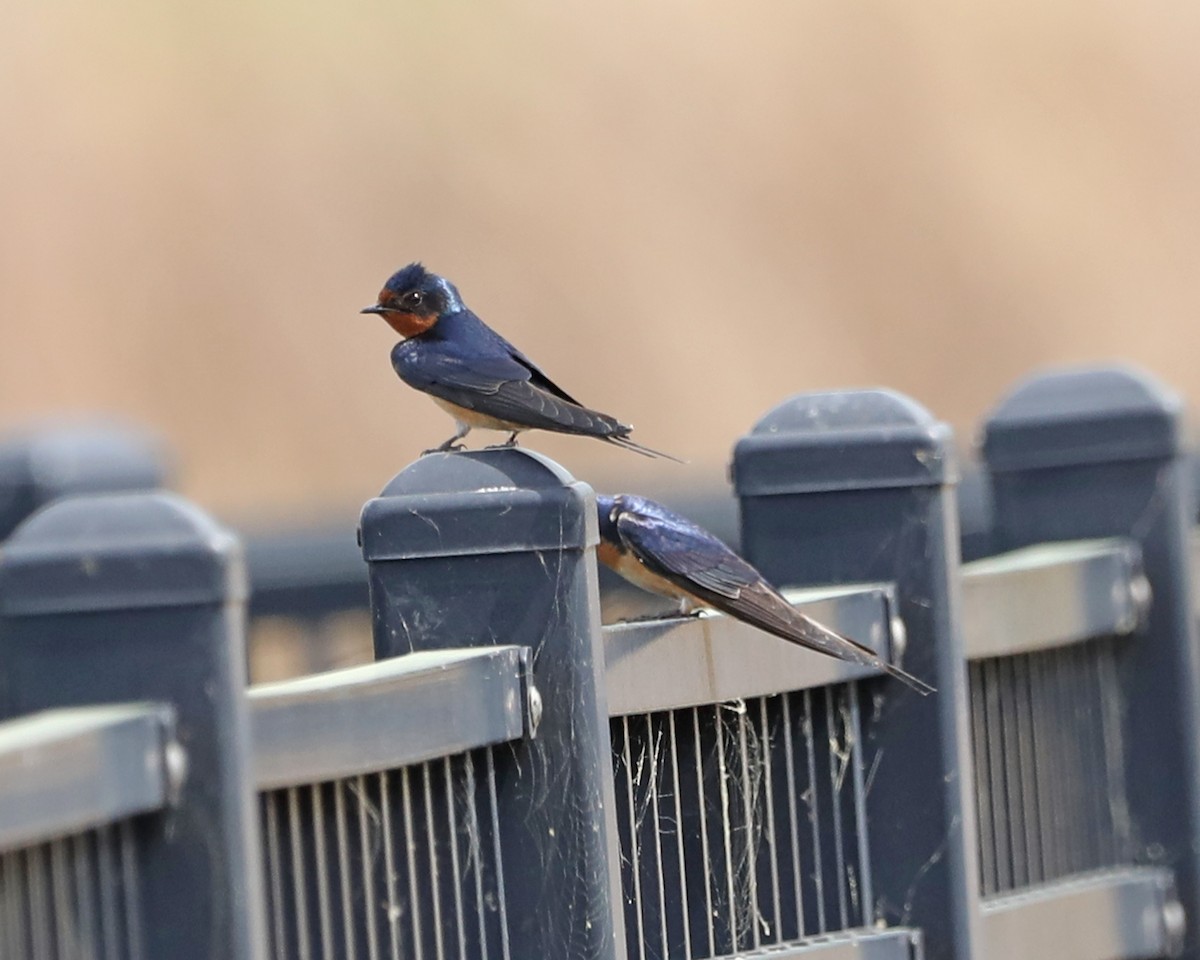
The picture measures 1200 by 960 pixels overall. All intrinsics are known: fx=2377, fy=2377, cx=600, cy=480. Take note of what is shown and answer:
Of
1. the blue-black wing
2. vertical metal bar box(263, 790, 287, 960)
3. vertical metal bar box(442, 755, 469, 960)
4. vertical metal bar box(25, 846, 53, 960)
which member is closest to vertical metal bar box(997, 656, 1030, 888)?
the blue-black wing

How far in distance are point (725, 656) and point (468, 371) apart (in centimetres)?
66

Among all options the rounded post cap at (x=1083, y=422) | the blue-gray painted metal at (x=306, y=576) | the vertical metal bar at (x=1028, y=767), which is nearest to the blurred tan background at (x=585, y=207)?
the blue-gray painted metal at (x=306, y=576)

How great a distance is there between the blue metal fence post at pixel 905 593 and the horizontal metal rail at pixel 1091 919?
0.85 feet

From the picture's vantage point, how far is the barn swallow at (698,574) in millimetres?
3859

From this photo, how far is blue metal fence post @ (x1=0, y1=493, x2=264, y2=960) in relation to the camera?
2561 mm

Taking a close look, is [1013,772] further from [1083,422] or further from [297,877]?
[297,877]

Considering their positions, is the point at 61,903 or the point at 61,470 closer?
the point at 61,903

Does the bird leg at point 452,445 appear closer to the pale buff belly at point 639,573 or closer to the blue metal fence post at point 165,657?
the pale buff belly at point 639,573

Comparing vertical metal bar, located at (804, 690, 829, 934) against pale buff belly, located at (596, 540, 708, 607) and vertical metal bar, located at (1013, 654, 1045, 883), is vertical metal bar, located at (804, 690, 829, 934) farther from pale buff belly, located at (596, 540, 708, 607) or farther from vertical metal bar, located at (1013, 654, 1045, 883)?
vertical metal bar, located at (1013, 654, 1045, 883)

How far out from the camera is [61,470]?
30.8 feet

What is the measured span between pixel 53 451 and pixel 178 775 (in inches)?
283

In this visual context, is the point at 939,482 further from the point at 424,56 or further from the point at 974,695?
the point at 424,56

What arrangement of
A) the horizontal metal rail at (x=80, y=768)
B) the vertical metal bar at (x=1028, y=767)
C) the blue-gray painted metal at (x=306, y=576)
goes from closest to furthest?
the horizontal metal rail at (x=80, y=768) < the vertical metal bar at (x=1028, y=767) < the blue-gray painted metal at (x=306, y=576)

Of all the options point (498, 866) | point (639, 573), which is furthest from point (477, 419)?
point (498, 866)
